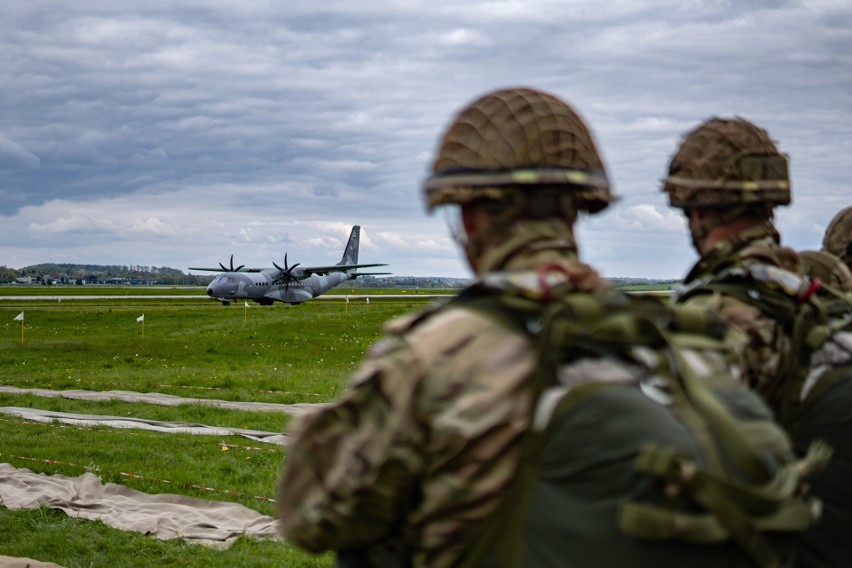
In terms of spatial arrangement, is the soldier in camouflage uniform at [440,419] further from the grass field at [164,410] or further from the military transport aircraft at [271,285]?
the military transport aircraft at [271,285]

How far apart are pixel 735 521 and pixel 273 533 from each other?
6566 millimetres

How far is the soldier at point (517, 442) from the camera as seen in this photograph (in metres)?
1.71

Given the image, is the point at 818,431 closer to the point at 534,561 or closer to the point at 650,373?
the point at 650,373

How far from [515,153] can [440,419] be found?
2.14 feet

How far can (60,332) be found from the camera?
33.9 meters

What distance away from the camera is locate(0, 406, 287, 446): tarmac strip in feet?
40.1

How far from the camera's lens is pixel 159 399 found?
15.9 metres

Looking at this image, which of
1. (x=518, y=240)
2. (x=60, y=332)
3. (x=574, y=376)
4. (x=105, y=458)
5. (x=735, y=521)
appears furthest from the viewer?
(x=60, y=332)

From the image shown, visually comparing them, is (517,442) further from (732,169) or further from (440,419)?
(732,169)

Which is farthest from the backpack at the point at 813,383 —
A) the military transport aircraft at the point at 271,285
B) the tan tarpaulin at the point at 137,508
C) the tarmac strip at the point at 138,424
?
the military transport aircraft at the point at 271,285

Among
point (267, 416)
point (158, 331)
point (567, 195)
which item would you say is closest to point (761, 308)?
point (567, 195)

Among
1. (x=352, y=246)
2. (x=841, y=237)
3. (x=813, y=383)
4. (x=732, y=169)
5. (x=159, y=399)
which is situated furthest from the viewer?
(x=352, y=246)

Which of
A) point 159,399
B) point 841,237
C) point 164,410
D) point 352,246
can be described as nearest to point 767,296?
point 841,237

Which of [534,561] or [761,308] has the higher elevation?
[761,308]
